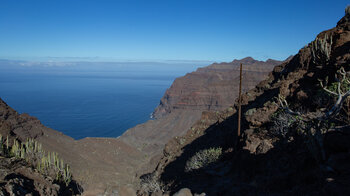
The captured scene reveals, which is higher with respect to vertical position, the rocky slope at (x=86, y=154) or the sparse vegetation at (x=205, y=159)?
the sparse vegetation at (x=205, y=159)

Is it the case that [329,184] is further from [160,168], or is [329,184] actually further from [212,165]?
[160,168]

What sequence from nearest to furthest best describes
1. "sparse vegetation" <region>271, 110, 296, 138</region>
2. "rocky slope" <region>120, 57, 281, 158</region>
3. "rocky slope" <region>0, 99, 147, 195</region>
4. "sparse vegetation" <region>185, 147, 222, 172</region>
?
"sparse vegetation" <region>271, 110, 296, 138</region>
"sparse vegetation" <region>185, 147, 222, 172</region>
"rocky slope" <region>0, 99, 147, 195</region>
"rocky slope" <region>120, 57, 281, 158</region>

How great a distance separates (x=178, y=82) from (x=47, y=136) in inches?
5100

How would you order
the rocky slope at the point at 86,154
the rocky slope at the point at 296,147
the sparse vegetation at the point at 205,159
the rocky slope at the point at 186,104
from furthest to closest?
the rocky slope at the point at 186,104 < the rocky slope at the point at 86,154 < the sparse vegetation at the point at 205,159 < the rocky slope at the point at 296,147

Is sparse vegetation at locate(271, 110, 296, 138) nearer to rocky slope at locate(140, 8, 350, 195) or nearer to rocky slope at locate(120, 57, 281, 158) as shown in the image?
rocky slope at locate(140, 8, 350, 195)

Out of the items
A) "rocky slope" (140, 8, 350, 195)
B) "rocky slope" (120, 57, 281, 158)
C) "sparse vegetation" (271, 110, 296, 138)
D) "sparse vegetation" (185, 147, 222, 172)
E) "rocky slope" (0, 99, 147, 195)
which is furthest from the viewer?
"rocky slope" (120, 57, 281, 158)

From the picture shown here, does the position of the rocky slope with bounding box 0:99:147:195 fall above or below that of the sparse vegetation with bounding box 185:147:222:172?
below

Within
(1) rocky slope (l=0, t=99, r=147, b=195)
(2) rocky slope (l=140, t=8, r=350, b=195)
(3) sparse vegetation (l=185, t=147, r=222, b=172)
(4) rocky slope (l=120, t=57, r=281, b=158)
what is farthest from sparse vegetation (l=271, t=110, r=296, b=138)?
(4) rocky slope (l=120, t=57, r=281, b=158)

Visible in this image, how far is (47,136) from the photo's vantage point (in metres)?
34.1

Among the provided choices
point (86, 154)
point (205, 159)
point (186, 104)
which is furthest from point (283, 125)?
point (186, 104)

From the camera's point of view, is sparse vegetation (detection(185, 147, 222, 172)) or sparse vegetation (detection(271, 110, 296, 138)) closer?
sparse vegetation (detection(271, 110, 296, 138))

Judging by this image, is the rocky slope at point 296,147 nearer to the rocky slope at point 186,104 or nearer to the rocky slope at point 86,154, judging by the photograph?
the rocky slope at point 86,154

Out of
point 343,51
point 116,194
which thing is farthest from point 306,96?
point 116,194

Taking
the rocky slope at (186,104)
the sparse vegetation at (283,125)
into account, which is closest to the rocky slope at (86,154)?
the rocky slope at (186,104)
